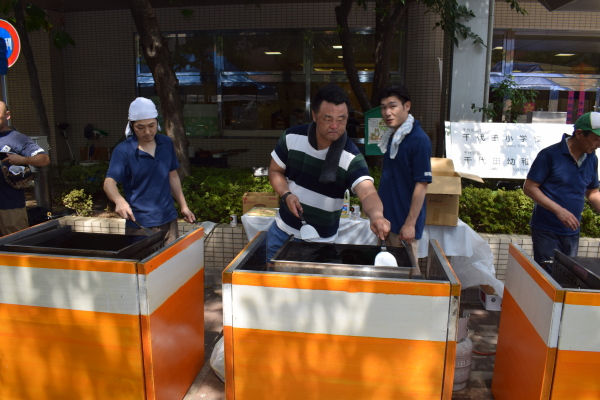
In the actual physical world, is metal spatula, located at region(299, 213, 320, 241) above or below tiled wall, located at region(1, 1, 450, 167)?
below

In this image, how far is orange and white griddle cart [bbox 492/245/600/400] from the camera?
85.5 inches

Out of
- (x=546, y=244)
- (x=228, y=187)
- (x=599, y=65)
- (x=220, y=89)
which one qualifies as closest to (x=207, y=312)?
(x=228, y=187)

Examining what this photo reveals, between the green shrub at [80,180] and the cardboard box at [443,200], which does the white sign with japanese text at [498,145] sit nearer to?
the cardboard box at [443,200]

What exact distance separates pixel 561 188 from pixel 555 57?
28.7 feet

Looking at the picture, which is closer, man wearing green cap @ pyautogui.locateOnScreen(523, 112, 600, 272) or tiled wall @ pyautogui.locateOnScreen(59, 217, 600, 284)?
man wearing green cap @ pyautogui.locateOnScreen(523, 112, 600, 272)

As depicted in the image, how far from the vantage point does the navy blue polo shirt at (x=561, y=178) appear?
3.41 metres

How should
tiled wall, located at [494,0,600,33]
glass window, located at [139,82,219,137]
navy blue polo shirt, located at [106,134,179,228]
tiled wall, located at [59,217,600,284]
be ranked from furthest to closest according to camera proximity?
glass window, located at [139,82,219,137]
tiled wall, located at [494,0,600,33]
tiled wall, located at [59,217,600,284]
navy blue polo shirt, located at [106,134,179,228]

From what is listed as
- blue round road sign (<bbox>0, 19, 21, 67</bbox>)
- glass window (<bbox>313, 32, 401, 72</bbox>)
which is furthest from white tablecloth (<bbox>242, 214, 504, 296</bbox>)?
glass window (<bbox>313, 32, 401, 72</bbox>)

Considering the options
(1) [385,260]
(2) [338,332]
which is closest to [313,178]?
(1) [385,260]

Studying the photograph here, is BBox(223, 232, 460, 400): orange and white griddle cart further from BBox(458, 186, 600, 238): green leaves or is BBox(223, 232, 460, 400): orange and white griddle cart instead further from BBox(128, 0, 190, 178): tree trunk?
BBox(128, 0, 190, 178): tree trunk

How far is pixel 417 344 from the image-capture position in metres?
2.19

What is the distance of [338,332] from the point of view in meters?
2.23

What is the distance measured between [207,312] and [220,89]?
768cm

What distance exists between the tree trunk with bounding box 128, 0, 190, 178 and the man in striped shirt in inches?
145
